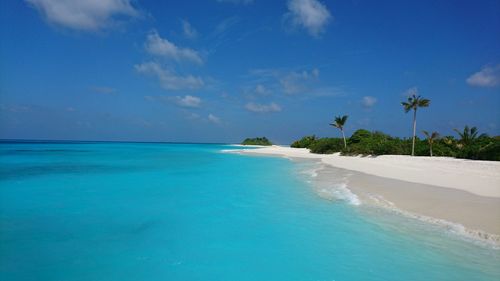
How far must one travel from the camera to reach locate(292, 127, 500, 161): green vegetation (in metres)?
24.7

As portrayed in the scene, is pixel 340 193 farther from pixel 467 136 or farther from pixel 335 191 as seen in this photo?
pixel 467 136

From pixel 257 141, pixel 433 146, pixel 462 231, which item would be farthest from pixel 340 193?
pixel 257 141

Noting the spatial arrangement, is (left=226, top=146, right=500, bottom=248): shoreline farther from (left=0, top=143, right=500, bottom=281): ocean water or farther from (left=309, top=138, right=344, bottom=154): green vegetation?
(left=309, top=138, right=344, bottom=154): green vegetation

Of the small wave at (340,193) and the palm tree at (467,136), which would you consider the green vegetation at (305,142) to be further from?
the small wave at (340,193)

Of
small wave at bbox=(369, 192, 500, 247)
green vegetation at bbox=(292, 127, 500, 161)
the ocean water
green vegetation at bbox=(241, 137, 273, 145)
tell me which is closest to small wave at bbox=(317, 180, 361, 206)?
the ocean water

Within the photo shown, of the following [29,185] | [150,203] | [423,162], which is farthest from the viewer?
[423,162]

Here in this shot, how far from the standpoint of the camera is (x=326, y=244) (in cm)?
656

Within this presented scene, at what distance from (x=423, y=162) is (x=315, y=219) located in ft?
65.2

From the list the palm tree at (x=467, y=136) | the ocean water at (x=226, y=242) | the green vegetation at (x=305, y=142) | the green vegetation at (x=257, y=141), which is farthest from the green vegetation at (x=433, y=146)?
the green vegetation at (x=257, y=141)

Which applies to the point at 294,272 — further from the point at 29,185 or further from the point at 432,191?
the point at 29,185

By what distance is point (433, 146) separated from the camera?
31.6m

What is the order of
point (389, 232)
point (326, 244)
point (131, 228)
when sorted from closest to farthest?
1. point (326, 244)
2. point (389, 232)
3. point (131, 228)

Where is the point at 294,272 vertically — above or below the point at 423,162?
below

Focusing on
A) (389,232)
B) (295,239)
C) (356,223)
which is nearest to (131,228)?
(295,239)
